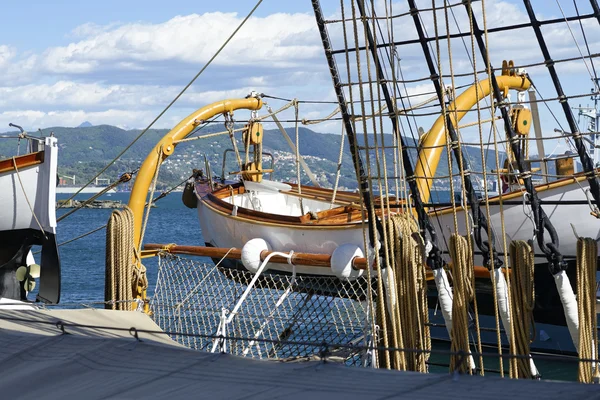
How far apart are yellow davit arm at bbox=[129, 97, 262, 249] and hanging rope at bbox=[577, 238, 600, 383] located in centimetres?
665

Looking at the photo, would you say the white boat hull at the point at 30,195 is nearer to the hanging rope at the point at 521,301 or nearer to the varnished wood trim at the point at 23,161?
the varnished wood trim at the point at 23,161

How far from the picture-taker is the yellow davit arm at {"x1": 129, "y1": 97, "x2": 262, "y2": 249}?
12656mm

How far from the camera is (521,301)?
6.72 metres

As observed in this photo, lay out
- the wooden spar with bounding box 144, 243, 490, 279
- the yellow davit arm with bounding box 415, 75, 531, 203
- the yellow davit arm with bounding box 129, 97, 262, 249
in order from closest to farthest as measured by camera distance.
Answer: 1. the wooden spar with bounding box 144, 243, 490, 279
2. the yellow davit arm with bounding box 415, 75, 531, 203
3. the yellow davit arm with bounding box 129, 97, 262, 249

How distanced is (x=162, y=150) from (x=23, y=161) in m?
1.89

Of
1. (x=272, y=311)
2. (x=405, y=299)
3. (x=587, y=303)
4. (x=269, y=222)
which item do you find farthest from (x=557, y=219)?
(x=587, y=303)

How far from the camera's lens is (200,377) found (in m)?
4.45

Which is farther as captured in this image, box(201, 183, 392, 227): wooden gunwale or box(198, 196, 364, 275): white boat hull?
box(201, 183, 392, 227): wooden gunwale

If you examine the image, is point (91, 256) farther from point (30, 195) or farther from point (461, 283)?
point (461, 283)

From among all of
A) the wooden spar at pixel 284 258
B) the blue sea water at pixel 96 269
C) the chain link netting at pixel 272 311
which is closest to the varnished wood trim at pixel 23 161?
the wooden spar at pixel 284 258

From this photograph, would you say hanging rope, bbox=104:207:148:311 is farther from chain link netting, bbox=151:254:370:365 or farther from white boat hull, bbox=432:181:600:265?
white boat hull, bbox=432:181:600:265

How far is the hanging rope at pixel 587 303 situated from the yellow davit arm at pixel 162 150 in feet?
21.8

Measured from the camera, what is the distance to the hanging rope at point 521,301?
6539 mm

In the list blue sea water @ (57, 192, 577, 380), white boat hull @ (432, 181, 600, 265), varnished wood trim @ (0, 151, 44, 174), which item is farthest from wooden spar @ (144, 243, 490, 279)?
varnished wood trim @ (0, 151, 44, 174)
